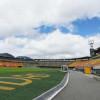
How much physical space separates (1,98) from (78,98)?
4.34 meters

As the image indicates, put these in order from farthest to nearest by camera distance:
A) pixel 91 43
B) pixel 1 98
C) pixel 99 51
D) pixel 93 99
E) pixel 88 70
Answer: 1. pixel 91 43
2. pixel 99 51
3. pixel 88 70
4. pixel 93 99
5. pixel 1 98

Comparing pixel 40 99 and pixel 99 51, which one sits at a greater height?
pixel 99 51

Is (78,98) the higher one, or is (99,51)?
(99,51)

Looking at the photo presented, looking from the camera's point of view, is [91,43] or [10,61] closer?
[91,43]

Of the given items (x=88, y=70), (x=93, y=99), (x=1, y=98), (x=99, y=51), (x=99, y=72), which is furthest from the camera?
(x=99, y=51)

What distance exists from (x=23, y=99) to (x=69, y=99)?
2.59m

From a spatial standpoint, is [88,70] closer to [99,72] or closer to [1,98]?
[99,72]

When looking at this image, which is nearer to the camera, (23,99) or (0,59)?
(23,99)

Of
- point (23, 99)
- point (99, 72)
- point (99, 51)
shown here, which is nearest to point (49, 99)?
point (23, 99)

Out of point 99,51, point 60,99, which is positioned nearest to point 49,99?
point 60,99

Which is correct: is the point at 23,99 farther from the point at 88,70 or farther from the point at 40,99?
the point at 88,70

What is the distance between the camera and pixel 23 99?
49.4 ft

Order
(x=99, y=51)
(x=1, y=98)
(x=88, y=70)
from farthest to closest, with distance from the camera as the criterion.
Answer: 1. (x=99, y=51)
2. (x=88, y=70)
3. (x=1, y=98)

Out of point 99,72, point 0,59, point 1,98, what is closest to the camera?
point 1,98
